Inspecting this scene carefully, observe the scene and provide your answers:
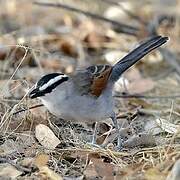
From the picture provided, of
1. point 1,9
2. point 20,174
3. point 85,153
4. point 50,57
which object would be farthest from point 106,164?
point 1,9

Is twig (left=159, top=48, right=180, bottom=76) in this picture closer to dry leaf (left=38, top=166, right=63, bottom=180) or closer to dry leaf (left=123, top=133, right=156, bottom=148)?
dry leaf (left=123, top=133, right=156, bottom=148)

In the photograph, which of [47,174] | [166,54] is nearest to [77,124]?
[47,174]

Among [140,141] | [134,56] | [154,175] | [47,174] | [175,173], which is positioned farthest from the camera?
[134,56]

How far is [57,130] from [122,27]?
3.43 m

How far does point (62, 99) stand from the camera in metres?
4.77

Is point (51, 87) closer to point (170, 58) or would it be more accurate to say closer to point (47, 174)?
point (47, 174)

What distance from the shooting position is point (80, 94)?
16.1 feet

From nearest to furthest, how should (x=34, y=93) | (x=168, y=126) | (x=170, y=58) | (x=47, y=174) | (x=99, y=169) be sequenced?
1. (x=47, y=174)
2. (x=99, y=169)
3. (x=34, y=93)
4. (x=168, y=126)
5. (x=170, y=58)

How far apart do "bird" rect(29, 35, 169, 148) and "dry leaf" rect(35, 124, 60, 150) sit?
18 centimetres

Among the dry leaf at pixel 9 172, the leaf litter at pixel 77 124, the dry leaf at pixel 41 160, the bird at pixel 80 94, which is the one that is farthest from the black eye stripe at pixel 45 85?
the dry leaf at pixel 9 172

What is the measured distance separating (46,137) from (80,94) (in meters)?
0.45

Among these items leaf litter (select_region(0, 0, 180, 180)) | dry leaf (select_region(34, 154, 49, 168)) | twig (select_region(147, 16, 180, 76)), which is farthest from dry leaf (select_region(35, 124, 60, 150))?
twig (select_region(147, 16, 180, 76))

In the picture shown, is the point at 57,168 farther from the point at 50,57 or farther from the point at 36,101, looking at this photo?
the point at 50,57

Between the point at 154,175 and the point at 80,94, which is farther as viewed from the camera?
the point at 80,94
